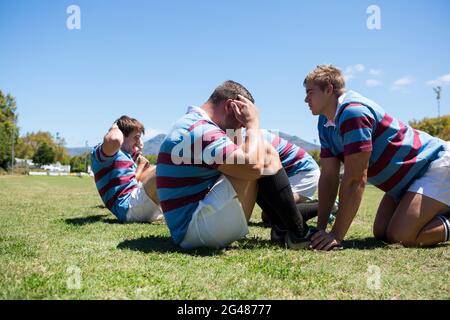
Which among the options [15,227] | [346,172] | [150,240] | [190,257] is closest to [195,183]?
[190,257]

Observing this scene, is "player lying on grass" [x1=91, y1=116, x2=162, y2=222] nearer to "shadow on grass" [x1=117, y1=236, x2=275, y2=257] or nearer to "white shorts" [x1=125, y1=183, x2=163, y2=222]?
"white shorts" [x1=125, y1=183, x2=163, y2=222]

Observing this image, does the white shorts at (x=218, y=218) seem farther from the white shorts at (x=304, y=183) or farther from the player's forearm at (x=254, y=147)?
the white shorts at (x=304, y=183)

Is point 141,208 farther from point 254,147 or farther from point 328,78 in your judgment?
point 328,78

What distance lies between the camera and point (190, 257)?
3.66 meters

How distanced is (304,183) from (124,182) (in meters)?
2.68

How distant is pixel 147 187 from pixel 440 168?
3.75 m

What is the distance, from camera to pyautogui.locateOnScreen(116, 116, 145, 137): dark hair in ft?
21.3

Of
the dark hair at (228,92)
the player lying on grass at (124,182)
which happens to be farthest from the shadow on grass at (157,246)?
the player lying on grass at (124,182)

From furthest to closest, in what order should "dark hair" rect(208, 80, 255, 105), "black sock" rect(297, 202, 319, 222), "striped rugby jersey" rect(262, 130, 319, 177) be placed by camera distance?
"striped rugby jersey" rect(262, 130, 319, 177), "black sock" rect(297, 202, 319, 222), "dark hair" rect(208, 80, 255, 105)

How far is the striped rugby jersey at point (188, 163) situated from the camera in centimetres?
357

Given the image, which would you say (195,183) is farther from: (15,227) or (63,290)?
(15,227)

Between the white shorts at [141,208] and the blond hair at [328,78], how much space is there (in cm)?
300

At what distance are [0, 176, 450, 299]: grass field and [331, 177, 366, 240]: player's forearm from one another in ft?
0.99

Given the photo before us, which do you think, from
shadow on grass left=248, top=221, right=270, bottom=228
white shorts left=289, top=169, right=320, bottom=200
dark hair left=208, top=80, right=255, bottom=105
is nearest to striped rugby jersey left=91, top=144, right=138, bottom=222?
shadow on grass left=248, top=221, right=270, bottom=228
